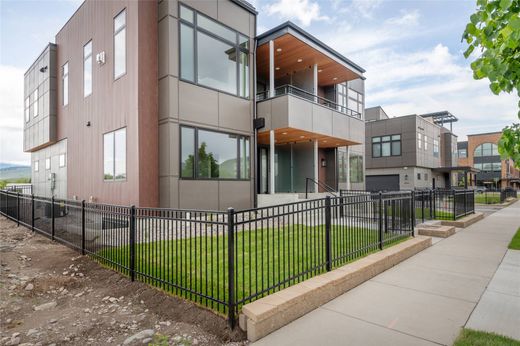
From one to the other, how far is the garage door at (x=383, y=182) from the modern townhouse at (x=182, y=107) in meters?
19.6

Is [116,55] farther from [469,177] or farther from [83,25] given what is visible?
[469,177]

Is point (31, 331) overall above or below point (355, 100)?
below

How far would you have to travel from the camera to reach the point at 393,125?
113ft

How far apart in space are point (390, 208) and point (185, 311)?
5.46 meters

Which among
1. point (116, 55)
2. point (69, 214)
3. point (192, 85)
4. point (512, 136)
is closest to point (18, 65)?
point (116, 55)

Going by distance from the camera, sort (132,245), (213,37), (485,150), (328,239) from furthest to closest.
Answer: (485,150) < (213,37) < (132,245) < (328,239)

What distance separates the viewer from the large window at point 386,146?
34.2 meters

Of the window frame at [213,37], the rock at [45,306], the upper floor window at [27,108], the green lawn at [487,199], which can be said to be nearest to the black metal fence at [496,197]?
the green lawn at [487,199]

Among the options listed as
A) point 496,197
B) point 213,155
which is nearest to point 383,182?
point 496,197

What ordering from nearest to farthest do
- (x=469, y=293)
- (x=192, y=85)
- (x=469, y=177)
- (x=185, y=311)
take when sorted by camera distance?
1. (x=185, y=311)
2. (x=469, y=293)
3. (x=192, y=85)
4. (x=469, y=177)

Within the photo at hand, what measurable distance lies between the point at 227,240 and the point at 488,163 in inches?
2862

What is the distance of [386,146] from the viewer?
35469mm

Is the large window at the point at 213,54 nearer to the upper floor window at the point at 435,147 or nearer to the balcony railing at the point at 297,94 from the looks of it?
the balcony railing at the point at 297,94

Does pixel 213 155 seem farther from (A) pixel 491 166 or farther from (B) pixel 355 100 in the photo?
(A) pixel 491 166
